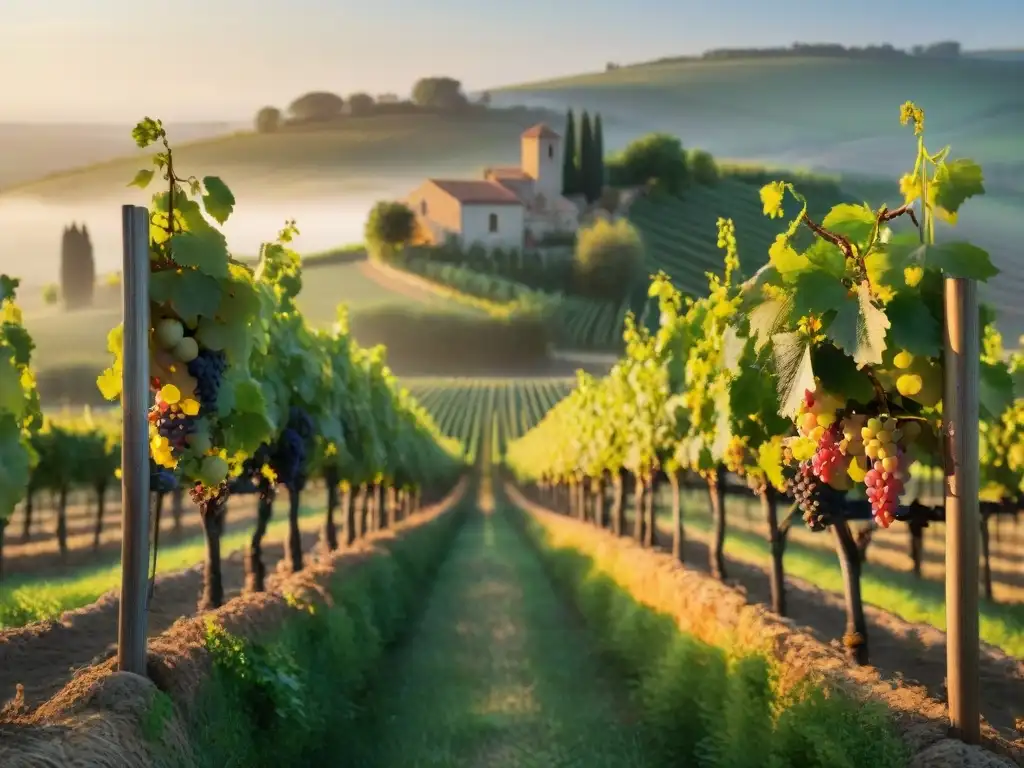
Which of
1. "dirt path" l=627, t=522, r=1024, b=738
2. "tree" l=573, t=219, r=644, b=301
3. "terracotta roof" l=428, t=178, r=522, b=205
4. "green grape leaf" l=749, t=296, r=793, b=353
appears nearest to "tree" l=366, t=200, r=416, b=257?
"terracotta roof" l=428, t=178, r=522, b=205

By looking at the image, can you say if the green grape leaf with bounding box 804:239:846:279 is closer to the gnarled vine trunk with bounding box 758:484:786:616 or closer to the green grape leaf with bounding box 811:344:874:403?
the green grape leaf with bounding box 811:344:874:403

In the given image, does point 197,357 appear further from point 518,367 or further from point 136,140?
point 518,367

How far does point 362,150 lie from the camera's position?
4284 centimetres

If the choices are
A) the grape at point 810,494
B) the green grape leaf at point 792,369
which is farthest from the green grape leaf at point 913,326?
the grape at point 810,494

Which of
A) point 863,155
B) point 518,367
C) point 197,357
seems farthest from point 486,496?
point 197,357

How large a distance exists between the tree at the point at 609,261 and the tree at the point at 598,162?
27.6ft

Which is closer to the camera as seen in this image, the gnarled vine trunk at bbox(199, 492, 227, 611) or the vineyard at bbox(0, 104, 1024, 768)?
the vineyard at bbox(0, 104, 1024, 768)

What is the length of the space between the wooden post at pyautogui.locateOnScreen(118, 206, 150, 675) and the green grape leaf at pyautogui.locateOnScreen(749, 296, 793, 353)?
6.65ft

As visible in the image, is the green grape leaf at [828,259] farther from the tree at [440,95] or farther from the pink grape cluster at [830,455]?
the tree at [440,95]

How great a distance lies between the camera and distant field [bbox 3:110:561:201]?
123 feet

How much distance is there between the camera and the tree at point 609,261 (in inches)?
1652

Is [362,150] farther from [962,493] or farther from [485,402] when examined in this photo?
[962,493]

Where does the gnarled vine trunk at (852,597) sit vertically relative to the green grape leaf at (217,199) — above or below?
below

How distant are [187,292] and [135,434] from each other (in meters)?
0.51
